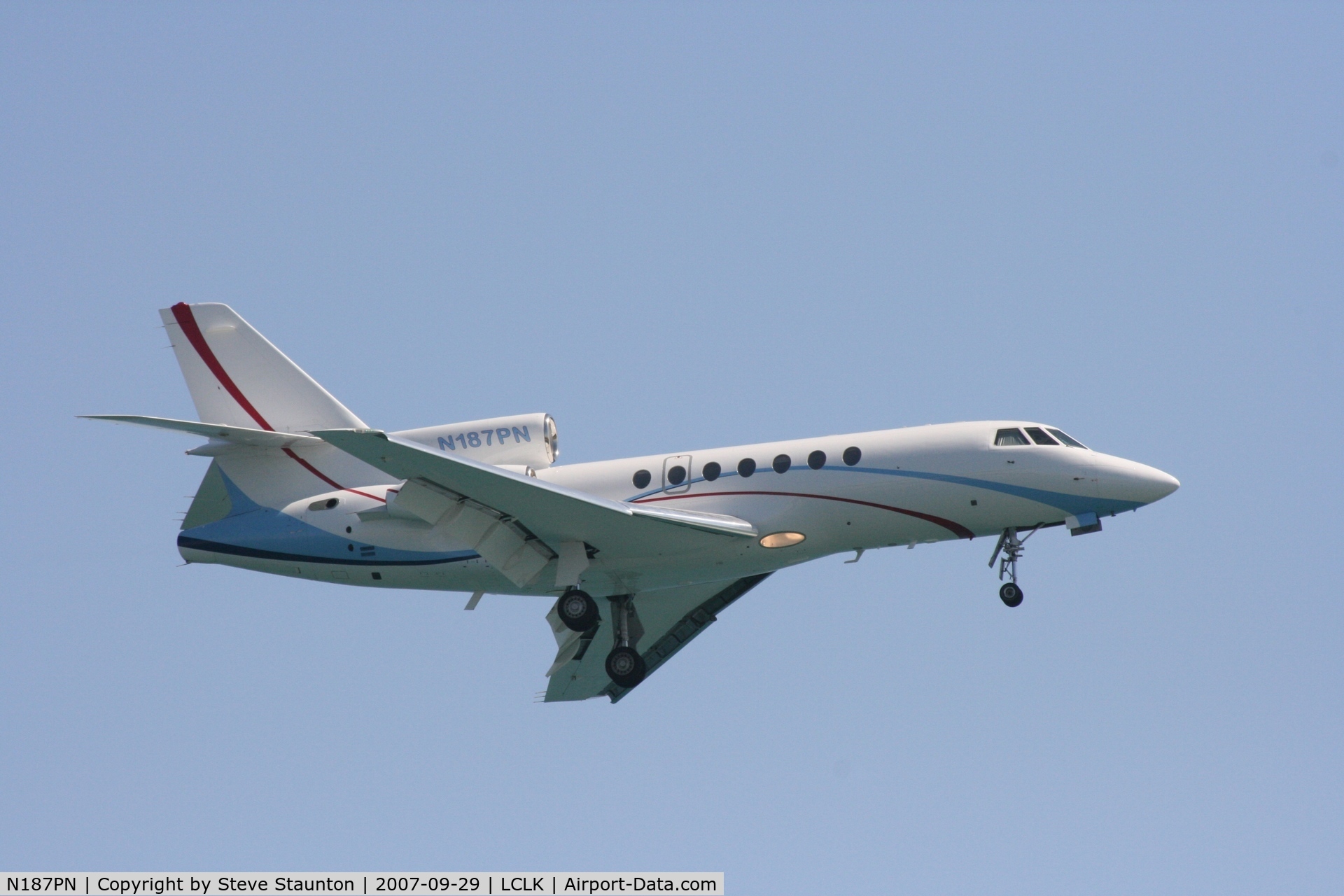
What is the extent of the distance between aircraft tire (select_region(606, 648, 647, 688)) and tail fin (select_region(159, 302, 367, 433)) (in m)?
6.22

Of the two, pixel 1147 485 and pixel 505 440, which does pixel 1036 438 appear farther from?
pixel 505 440

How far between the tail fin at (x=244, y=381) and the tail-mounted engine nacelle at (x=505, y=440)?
2319mm

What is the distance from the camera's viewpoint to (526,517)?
25.8 meters

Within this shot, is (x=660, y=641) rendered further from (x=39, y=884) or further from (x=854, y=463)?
(x=39, y=884)

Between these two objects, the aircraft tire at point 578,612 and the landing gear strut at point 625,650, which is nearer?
the aircraft tire at point 578,612

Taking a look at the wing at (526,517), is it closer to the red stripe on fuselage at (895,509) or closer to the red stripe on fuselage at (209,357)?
the red stripe on fuselage at (895,509)

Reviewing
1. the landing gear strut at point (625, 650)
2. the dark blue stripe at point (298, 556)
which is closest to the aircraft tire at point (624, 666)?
the landing gear strut at point (625, 650)

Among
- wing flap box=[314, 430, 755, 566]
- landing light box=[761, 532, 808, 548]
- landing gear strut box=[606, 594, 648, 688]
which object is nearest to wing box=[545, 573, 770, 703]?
landing gear strut box=[606, 594, 648, 688]

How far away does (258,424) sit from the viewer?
29.0m

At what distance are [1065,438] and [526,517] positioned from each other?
8864 mm

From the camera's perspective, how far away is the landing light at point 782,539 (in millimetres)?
26094

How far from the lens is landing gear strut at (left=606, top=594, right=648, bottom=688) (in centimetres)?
2791

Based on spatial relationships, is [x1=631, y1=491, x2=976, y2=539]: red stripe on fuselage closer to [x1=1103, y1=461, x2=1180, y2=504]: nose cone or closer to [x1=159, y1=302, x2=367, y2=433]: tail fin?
[x1=1103, y1=461, x2=1180, y2=504]: nose cone

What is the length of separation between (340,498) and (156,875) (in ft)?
22.6
